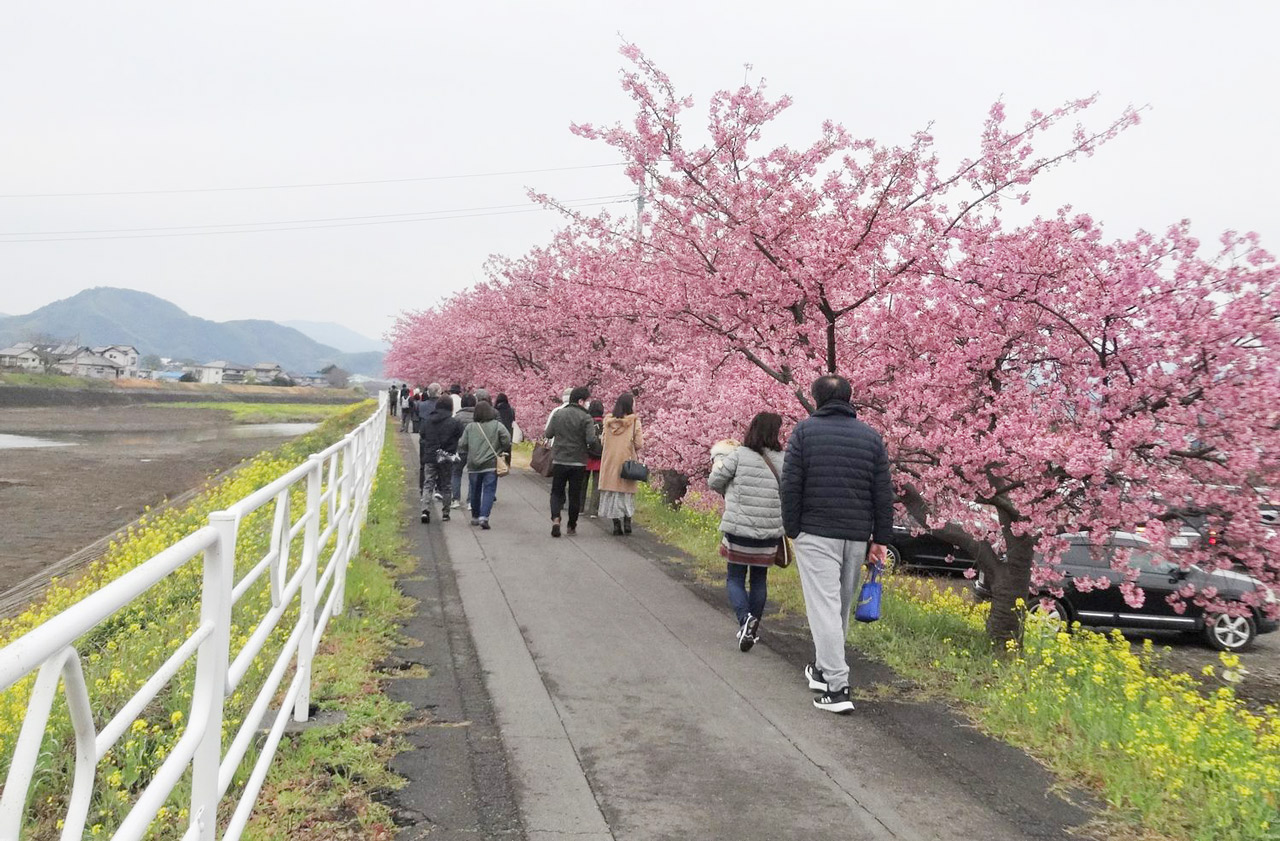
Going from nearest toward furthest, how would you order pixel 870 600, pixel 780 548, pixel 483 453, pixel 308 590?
pixel 308 590, pixel 870 600, pixel 780 548, pixel 483 453

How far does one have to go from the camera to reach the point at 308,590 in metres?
4.99

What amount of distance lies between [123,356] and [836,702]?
166 m

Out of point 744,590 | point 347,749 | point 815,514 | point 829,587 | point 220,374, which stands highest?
point 220,374

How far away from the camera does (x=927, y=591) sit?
39.9ft

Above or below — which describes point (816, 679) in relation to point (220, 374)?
below

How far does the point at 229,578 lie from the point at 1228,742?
528cm

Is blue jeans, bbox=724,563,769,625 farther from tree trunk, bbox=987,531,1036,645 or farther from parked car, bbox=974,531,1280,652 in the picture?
parked car, bbox=974,531,1280,652

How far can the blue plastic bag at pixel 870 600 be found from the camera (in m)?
6.39

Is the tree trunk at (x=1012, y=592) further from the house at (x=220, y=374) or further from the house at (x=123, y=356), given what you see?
the house at (x=220, y=374)

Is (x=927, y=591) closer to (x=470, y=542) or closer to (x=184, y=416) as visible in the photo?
(x=470, y=542)

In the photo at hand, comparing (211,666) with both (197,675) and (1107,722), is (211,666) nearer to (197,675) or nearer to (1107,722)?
(197,675)

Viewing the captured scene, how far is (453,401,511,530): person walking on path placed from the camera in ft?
41.5

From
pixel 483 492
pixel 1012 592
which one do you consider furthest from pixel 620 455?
pixel 1012 592

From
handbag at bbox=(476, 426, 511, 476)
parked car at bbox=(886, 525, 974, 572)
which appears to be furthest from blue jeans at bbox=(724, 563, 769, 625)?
parked car at bbox=(886, 525, 974, 572)
